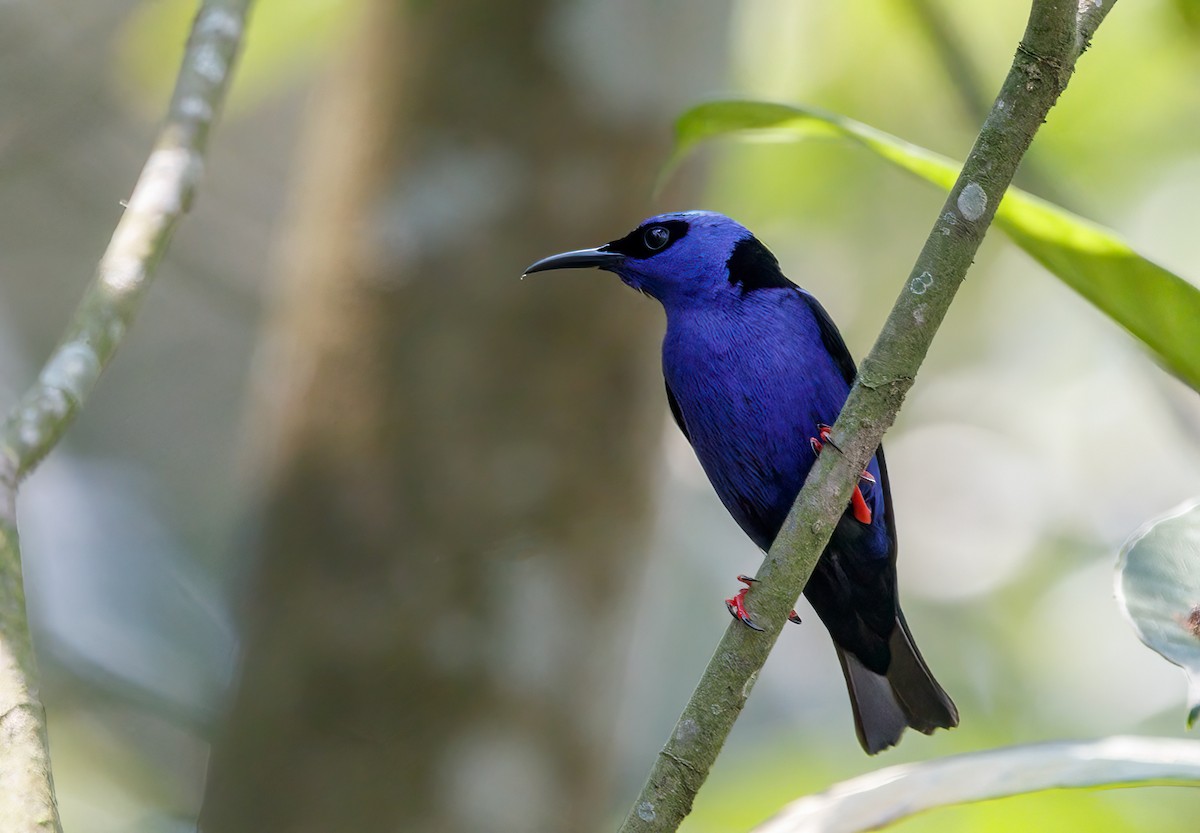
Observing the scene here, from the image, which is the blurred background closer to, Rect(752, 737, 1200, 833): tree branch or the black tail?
the black tail

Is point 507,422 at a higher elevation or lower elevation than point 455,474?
higher

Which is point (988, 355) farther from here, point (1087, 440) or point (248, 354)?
point (248, 354)

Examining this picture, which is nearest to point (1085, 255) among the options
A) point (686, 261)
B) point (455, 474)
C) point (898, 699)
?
point (686, 261)

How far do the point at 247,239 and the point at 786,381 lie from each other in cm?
425

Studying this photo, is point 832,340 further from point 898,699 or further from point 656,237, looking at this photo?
point 898,699

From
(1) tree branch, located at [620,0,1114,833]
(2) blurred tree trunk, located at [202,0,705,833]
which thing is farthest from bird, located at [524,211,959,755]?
(1) tree branch, located at [620,0,1114,833]

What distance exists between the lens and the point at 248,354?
7.06 meters

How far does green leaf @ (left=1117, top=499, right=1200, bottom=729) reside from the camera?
1829 mm

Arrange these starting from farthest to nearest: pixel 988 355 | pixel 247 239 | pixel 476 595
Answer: pixel 988 355, pixel 247 239, pixel 476 595

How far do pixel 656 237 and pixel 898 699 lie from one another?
1209mm

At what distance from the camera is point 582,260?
9.45 feet

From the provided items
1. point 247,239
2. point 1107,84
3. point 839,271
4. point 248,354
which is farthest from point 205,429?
point 1107,84

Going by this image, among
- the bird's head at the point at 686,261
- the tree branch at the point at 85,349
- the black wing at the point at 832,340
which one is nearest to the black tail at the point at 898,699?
the black wing at the point at 832,340

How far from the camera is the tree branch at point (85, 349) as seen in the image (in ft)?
4.88
